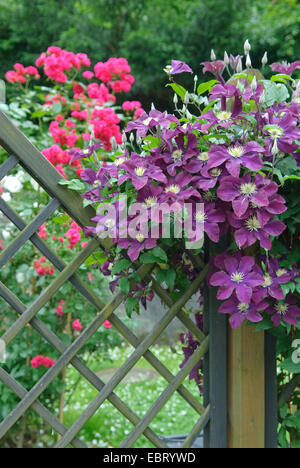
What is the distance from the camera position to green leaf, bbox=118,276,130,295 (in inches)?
45.4

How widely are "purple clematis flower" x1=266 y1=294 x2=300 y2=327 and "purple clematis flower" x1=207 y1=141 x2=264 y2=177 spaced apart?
0.31 m

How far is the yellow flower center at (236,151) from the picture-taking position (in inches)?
40.6

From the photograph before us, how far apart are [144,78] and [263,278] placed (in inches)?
206

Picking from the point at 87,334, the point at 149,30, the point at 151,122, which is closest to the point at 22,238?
the point at 87,334

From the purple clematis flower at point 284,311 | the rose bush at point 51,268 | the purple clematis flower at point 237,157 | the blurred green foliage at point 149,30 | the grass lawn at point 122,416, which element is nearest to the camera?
the purple clematis flower at point 237,157

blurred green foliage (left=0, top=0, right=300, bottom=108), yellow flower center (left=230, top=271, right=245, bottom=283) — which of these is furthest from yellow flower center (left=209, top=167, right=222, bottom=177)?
blurred green foliage (left=0, top=0, right=300, bottom=108)

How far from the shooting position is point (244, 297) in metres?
1.05

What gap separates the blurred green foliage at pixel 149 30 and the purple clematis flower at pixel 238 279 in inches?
200

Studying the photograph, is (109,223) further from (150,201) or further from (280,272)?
(280,272)

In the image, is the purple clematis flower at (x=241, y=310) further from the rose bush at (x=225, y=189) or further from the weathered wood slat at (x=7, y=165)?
the weathered wood slat at (x=7, y=165)

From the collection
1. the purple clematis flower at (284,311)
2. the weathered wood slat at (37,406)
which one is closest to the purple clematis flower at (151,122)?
the purple clematis flower at (284,311)

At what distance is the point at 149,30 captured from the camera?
620 centimetres

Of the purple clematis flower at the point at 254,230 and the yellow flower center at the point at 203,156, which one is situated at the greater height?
the yellow flower center at the point at 203,156
